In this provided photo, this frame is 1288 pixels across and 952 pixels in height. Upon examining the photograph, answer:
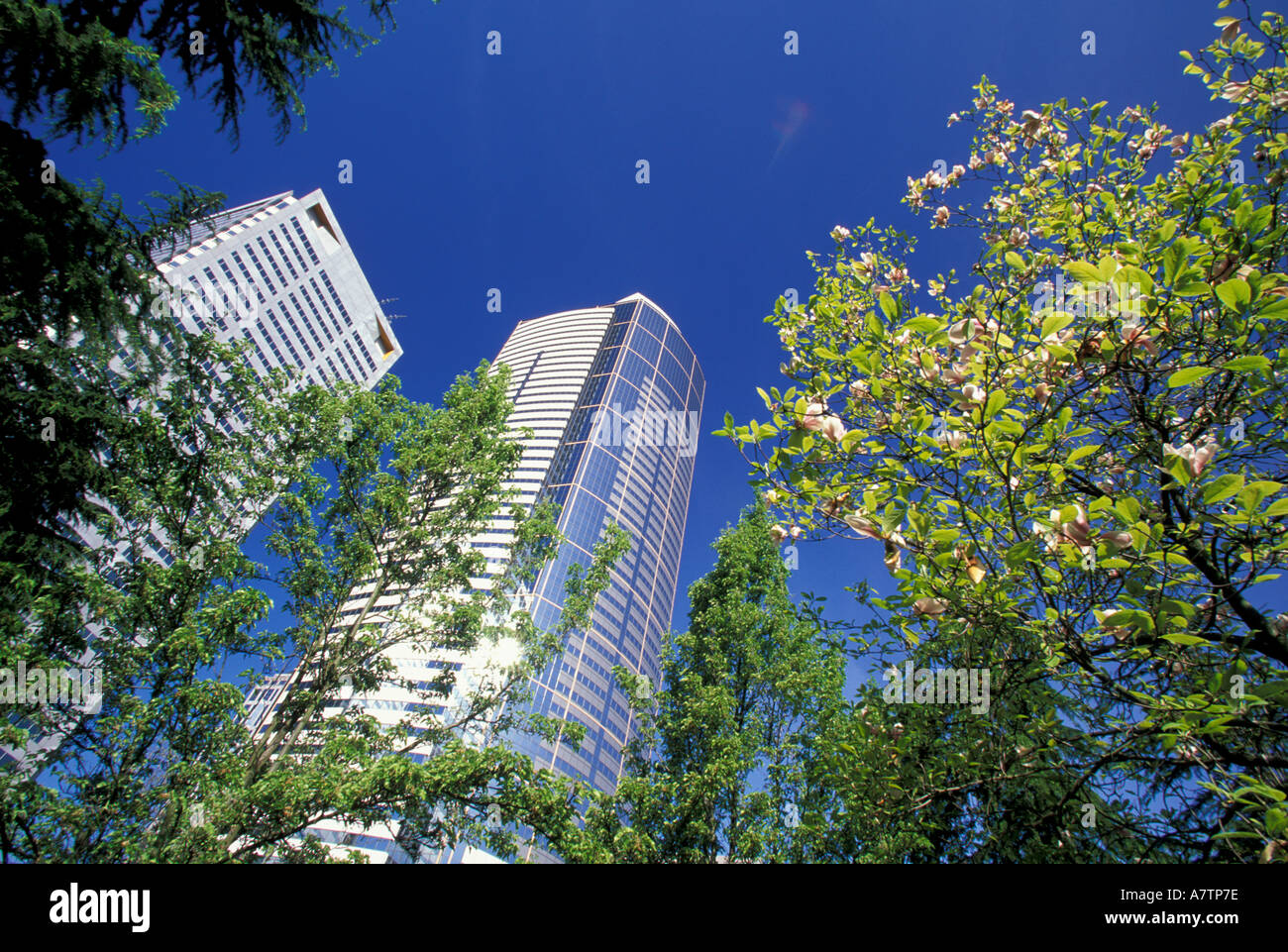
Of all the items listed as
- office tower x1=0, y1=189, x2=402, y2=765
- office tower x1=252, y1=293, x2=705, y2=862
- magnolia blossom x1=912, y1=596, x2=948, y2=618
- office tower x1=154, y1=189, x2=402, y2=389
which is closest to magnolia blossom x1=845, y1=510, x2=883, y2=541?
magnolia blossom x1=912, y1=596, x2=948, y2=618

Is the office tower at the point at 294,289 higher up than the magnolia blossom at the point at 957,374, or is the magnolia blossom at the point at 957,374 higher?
the office tower at the point at 294,289

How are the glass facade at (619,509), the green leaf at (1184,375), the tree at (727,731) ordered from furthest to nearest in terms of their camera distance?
the glass facade at (619,509) → the tree at (727,731) → the green leaf at (1184,375)

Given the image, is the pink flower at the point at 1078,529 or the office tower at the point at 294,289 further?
the office tower at the point at 294,289

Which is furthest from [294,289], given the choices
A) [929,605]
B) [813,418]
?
[929,605]

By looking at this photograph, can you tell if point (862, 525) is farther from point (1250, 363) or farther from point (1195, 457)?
point (1250, 363)

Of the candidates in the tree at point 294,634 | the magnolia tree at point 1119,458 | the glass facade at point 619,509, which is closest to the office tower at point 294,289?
the glass facade at point 619,509

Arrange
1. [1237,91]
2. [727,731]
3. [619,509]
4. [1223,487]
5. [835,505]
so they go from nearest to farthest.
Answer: [1223,487]
[835,505]
[1237,91]
[727,731]
[619,509]

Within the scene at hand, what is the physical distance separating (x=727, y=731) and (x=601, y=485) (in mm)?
66823

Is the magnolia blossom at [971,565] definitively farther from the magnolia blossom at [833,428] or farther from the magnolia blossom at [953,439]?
the magnolia blossom at [833,428]

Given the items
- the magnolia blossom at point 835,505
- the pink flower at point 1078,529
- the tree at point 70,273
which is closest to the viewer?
the pink flower at point 1078,529

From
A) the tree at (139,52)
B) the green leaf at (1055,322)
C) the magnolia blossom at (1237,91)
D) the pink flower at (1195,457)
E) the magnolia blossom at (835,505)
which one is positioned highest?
the tree at (139,52)

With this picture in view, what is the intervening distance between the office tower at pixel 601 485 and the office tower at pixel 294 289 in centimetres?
2562

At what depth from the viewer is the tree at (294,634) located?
5277 mm

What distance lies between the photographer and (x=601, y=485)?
75000 mm
